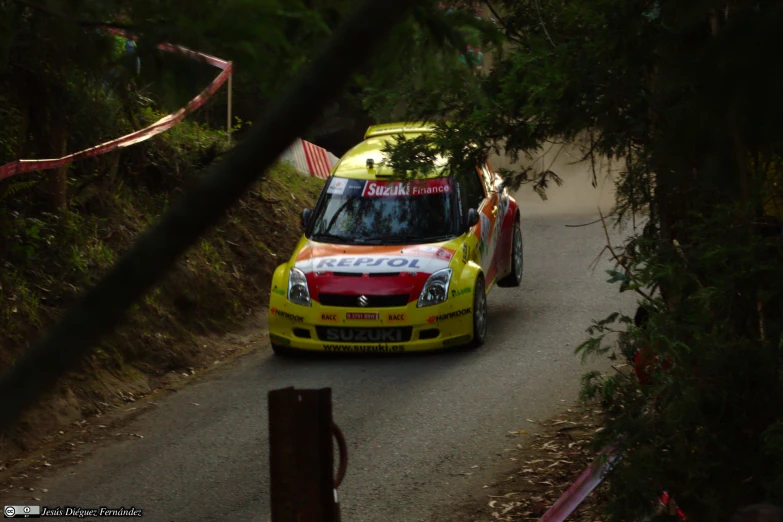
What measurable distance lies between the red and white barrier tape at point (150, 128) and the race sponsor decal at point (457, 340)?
11.3ft

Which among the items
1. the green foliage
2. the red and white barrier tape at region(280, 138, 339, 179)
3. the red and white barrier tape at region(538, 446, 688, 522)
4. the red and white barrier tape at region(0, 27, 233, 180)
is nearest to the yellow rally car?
the red and white barrier tape at region(0, 27, 233, 180)

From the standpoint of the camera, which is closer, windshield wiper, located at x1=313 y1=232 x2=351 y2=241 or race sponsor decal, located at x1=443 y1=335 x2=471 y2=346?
race sponsor decal, located at x1=443 y1=335 x2=471 y2=346

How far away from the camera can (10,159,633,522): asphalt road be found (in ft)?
23.4

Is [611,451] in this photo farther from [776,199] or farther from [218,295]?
[218,295]

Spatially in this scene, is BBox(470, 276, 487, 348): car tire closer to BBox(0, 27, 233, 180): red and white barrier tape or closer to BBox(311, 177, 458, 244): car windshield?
BBox(311, 177, 458, 244): car windshield

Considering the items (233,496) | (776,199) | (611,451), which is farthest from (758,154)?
(233,496)

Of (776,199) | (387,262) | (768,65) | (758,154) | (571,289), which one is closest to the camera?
(768,65)

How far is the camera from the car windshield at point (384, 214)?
38.0 ft

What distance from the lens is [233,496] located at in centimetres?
715

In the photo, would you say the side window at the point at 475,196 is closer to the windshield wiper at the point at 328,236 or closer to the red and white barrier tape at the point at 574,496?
the windshield wiper at the point at 328,236

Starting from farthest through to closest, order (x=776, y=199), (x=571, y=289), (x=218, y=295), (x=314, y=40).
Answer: (x=571, y=289) < (x=218, y=295) < (x=776, y=199) < (x=314, y=40)

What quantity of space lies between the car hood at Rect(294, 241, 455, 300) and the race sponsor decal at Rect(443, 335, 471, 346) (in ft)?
1.97

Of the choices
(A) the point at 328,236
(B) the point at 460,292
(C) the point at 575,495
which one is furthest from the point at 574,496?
(A) the point at 328,236

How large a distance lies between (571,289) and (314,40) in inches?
411
